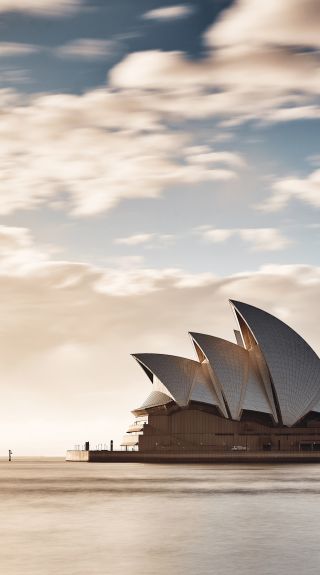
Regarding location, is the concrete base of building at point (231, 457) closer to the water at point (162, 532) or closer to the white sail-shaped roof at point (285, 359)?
the white sail-shaped roof at point (285, 359)

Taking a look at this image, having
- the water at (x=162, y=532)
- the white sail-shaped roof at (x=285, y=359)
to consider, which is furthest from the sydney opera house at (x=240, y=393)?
the water at (x=162, y=532)

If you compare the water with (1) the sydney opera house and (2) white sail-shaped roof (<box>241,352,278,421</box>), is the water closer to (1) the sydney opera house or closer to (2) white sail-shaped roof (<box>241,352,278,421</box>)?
(1) the sydney opera house

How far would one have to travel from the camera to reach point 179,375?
331 ft

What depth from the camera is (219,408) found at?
326 ft

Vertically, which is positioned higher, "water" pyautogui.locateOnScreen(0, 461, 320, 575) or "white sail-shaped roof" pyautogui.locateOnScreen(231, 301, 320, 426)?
"white sail-shaped roof" pyautogui.locateOnScreen(231, 301, 320, 426)

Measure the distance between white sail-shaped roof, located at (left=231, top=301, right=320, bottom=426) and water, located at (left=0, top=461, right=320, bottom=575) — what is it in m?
47.1

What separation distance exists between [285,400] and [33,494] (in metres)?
53.4

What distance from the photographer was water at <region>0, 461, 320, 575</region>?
2097 centimetres

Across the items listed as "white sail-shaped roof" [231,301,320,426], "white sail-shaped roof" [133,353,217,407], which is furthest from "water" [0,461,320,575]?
"white sail-shaped roof" [133,353,217,407]

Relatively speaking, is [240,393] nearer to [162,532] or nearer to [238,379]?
[238,379]

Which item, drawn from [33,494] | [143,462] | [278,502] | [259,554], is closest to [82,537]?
[259,554]

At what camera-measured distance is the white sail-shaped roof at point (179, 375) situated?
3915 inches

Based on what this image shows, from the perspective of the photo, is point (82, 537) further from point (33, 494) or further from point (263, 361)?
point (263, 361)

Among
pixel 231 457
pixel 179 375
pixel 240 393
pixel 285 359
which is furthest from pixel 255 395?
pixel 179 375
